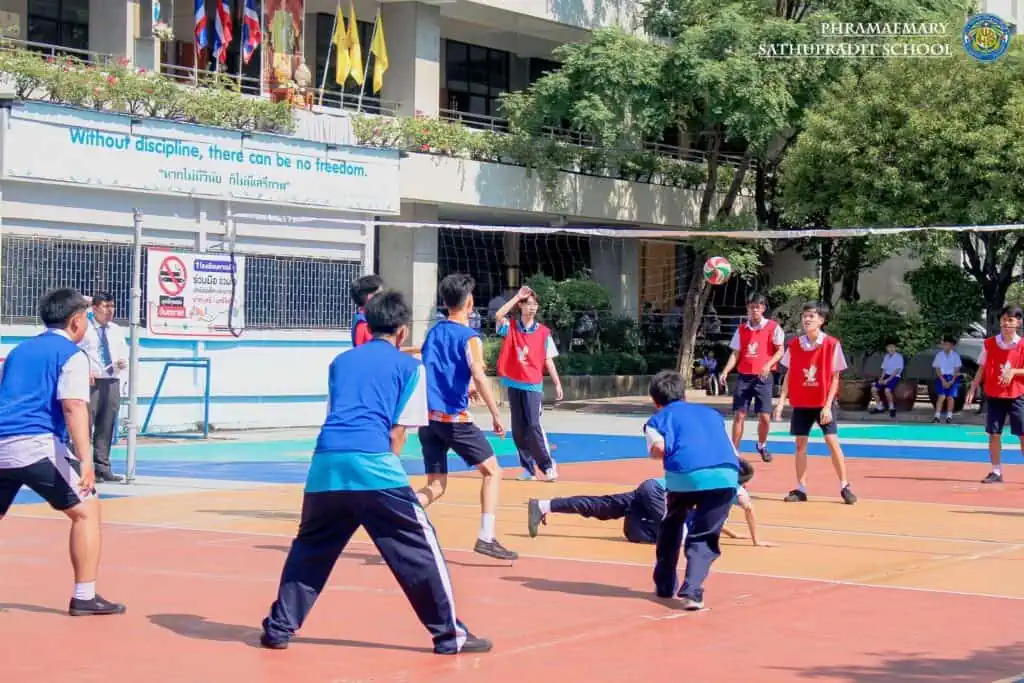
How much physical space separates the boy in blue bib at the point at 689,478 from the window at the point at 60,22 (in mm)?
25541

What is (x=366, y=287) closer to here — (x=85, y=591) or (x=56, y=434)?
(x=56, y=434)

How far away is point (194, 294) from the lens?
2184 cm

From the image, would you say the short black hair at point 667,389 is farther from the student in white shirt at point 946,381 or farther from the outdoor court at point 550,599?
the student in white shirt at point 946,381

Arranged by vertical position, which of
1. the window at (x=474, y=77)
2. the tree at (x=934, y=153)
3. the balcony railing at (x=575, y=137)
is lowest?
the tree at (x=934, y=153)

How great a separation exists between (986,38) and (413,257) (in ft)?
44.0

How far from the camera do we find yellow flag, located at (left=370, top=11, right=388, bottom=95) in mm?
34469

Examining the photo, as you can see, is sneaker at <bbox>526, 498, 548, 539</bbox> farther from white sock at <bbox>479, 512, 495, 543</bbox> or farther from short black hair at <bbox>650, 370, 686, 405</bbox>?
short black hair at <bbox>650, 370, 686, 405</bbox>

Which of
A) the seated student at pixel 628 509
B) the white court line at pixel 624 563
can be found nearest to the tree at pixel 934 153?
the white court line at pixel 624 563

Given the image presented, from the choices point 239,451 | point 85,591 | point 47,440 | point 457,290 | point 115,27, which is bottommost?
point 239,451

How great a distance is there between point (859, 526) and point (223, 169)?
14.0 metres

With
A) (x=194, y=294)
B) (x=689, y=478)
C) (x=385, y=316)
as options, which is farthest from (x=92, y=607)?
(x=194, y=294)

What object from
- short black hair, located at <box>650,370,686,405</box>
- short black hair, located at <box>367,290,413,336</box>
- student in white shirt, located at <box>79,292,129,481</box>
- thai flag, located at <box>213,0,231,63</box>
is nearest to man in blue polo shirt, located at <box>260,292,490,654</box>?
short black hair, located at <box>367,290,413,336</box>

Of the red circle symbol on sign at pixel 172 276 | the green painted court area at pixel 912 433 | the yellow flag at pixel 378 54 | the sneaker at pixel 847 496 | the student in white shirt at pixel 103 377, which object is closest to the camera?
the sneaker at pixel 847 496

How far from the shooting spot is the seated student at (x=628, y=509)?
451 inches
